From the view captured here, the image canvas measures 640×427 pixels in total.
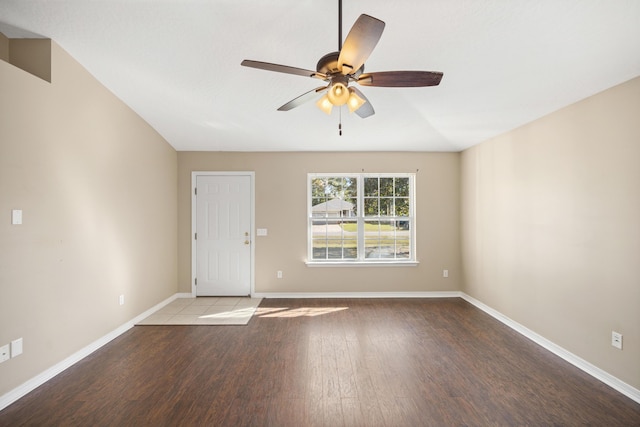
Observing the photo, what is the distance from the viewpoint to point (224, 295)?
4891 mm

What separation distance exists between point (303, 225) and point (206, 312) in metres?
1.87

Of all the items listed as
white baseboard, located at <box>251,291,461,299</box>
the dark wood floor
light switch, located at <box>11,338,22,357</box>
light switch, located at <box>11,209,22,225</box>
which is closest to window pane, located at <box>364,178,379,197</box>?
white baseboard, located at <box>251,291,461,299</box>

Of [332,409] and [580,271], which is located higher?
[580,271]

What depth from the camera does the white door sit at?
16.0 ft

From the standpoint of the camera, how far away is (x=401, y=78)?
70.8 inches

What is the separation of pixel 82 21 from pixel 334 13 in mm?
1931

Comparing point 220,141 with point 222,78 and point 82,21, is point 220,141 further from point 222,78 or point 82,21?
point 82,21

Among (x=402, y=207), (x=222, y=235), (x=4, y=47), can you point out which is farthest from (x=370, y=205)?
(x=4, y=47)

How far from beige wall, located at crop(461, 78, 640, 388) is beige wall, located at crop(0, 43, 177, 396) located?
4.56 m

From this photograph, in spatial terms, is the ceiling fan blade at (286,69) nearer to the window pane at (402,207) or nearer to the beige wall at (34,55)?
the beige wall at (34,55)

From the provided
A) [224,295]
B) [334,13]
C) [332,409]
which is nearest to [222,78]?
[334,13]

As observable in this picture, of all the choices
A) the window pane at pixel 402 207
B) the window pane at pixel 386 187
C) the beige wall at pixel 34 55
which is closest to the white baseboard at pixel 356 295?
the window pane at pixel 402 207

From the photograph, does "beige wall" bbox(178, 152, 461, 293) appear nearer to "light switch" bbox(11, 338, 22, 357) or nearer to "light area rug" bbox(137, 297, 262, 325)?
"light area rug" bbox(137, 297, 262, 325)

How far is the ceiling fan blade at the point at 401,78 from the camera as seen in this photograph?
5.75 ft
